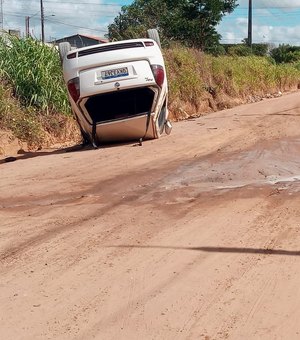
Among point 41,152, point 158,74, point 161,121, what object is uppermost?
point 158,74

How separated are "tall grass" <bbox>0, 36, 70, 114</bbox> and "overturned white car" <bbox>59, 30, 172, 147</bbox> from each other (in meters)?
2.42

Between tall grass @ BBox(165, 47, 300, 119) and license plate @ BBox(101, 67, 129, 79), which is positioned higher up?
license plate @ BBox(101, 67, 129, 79)

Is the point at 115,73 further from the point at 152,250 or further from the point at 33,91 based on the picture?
the point at 152,250

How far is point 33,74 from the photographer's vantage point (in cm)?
1281

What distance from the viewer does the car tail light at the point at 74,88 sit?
31.9 feet

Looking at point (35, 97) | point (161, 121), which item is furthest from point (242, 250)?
point (35, 97)

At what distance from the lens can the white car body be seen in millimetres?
9680

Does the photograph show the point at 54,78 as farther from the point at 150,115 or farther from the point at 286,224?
the point at 286,224

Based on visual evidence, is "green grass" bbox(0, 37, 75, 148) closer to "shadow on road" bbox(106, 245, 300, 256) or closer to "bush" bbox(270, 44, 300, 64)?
"shadow on road" bbox(106, 245, 300, 256)

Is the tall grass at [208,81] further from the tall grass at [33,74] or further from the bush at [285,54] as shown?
the bush at [285,54]

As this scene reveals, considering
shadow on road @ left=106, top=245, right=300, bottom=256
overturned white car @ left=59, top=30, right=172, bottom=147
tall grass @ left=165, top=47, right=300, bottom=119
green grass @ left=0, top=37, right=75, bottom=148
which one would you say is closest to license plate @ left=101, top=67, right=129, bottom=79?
overturned white car @ left=59, top=30, right=172, bottom=147

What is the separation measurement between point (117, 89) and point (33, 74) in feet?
12.3

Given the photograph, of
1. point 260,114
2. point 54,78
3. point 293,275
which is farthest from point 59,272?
point 260,114

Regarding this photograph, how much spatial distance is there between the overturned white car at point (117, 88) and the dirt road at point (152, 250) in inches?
75.5
